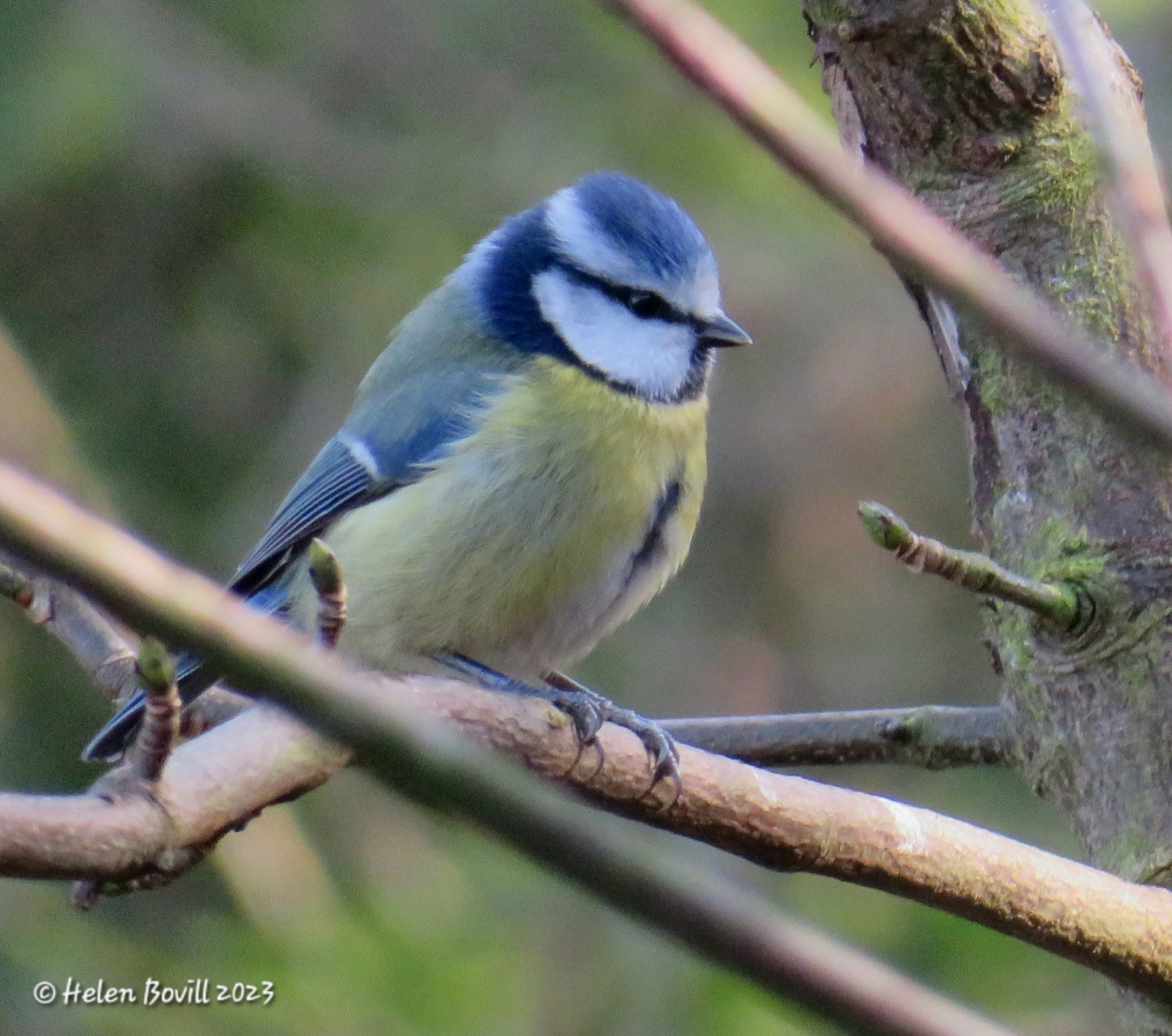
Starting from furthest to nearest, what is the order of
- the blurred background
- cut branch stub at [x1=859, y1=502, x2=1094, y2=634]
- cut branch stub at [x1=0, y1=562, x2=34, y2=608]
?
the blurred background
cut branch stub at [x1=0, y1=562, x2=34, y2=608]
cut branch stub at [x1=859, y1=502, x2=1094, y2=634]

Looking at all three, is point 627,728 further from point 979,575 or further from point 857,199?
point 857,199

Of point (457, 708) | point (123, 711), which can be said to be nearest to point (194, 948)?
point (123, 711)

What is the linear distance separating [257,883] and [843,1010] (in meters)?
2.66

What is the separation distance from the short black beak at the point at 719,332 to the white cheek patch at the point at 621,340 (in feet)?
0.07

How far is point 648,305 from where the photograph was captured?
7.55 ft

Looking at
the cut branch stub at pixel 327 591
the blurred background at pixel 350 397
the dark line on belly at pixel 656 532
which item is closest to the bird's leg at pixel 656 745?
the cut branch stub at pixel 327 591

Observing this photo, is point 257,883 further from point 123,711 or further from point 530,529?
point 530,529

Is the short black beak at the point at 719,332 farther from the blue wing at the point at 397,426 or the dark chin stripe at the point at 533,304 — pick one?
the blue wing at the point at 397,426

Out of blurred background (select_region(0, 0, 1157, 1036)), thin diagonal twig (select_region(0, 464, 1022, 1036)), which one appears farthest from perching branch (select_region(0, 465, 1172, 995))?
blurred background (select_region(0, 0, 1157, 1036))

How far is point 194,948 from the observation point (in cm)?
285

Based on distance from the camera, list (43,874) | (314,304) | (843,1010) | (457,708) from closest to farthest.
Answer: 1. (843,1010)
2. (43,874)
3. (457,708)
4. (314,304)

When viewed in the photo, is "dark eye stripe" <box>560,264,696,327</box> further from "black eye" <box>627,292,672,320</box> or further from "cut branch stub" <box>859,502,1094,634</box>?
"cut branch stub" <box>859,502,1094,634</box>

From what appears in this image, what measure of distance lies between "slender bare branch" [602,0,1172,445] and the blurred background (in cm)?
213

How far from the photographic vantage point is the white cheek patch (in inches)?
88.8
